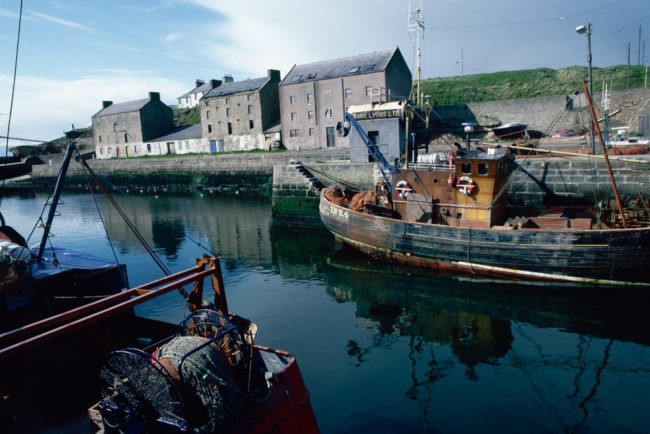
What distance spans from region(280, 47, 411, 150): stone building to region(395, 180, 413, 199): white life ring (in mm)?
23033

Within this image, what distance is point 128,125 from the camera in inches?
2233

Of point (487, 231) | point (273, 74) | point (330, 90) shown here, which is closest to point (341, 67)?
point (330, 90)

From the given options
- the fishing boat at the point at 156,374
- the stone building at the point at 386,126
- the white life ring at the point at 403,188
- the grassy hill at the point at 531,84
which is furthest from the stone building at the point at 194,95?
the fishing boat at the point at 156,374

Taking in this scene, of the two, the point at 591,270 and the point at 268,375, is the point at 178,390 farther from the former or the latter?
the point at 591,270

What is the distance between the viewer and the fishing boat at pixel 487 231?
12406mm

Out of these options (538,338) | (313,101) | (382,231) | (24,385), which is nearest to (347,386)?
(538,338)

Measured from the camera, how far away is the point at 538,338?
10.0 metres

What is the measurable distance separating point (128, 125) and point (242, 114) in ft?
68.3

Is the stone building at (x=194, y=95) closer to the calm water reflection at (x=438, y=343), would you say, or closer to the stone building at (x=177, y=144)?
the stone building at (x=177, y=144)

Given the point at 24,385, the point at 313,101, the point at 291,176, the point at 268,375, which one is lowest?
the point at 24,385

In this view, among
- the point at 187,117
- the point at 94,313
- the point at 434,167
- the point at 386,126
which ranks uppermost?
the point at 187,117

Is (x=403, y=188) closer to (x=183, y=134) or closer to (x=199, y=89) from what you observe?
(x=183, y=134)

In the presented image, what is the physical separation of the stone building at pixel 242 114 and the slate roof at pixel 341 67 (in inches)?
172

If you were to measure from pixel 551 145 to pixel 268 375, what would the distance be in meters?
29.0
